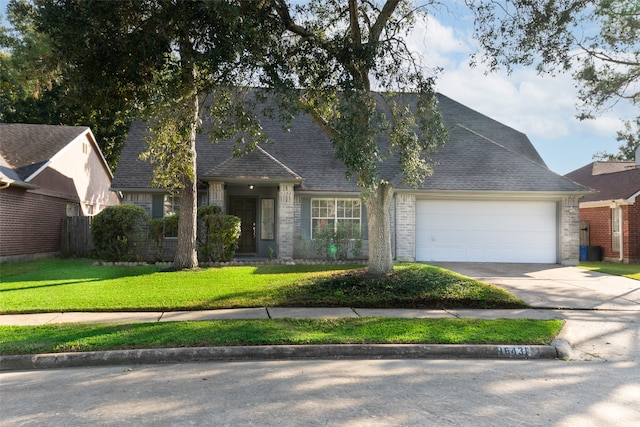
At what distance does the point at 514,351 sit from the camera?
6.33m

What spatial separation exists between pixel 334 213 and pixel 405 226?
9.02 feet

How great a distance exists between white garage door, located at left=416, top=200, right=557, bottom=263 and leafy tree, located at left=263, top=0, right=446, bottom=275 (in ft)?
22.9

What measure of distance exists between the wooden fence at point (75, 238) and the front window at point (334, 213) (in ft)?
30.8

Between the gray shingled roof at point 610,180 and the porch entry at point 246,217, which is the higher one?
the gray shingled roof at point 610,180

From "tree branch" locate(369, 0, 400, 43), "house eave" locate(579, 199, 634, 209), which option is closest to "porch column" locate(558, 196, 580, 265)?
"house eave" locate(579, 199, 634, 209)

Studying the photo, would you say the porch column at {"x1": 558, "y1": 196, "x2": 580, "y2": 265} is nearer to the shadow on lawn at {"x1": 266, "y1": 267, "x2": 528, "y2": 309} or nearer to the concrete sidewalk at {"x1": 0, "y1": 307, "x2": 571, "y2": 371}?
the shadow on lawn at {"x1": 266, "y1": 267, "x2": 528, "y2": 309}

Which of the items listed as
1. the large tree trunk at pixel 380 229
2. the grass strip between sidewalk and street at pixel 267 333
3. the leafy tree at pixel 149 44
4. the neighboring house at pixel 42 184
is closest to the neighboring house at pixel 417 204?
the neighboring house at pixel 42 184

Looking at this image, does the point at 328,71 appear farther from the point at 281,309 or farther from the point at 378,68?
the point at 281,309

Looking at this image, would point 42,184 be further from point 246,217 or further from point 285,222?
point 285,222

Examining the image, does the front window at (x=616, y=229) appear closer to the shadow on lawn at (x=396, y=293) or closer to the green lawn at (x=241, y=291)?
the green lawn at (x=241, y=291)

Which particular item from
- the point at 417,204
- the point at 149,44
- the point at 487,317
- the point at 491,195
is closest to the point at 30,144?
the point at 149,44

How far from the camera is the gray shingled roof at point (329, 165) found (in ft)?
55.9

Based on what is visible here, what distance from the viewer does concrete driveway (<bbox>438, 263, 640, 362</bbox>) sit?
22.5 feet

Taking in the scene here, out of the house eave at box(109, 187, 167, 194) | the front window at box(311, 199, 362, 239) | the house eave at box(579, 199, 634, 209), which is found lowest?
the front window at box(311, 199, 362, 239)
